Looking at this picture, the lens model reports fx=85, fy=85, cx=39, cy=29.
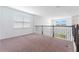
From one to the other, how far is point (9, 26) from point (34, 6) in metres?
0.58

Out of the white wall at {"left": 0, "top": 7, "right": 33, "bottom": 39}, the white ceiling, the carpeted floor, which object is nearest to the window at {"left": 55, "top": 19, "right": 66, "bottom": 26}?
the white ceiling

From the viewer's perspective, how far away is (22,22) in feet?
5.48

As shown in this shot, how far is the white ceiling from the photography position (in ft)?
5.08

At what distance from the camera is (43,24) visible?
1721 millimetres

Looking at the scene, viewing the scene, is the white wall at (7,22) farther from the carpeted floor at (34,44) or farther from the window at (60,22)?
the window at (60,22)

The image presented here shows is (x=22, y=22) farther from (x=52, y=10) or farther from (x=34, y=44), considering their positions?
(x=52, y=10)

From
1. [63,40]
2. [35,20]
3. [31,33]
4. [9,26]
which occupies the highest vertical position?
[35,20]

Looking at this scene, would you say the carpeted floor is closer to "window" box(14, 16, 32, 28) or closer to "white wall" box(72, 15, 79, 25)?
"window" box(14, 16, 32, 28)

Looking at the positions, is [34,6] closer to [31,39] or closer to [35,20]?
[35,20]

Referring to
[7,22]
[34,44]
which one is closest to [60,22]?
[34,44]

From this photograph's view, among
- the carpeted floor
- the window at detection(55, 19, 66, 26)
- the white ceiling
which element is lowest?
the carpeted floor

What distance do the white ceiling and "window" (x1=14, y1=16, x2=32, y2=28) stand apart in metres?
0.17

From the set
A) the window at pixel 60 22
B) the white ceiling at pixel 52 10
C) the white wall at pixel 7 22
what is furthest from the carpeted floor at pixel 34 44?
the white ceiling at pixel 52 10

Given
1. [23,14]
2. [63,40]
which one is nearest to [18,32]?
[23,14]
